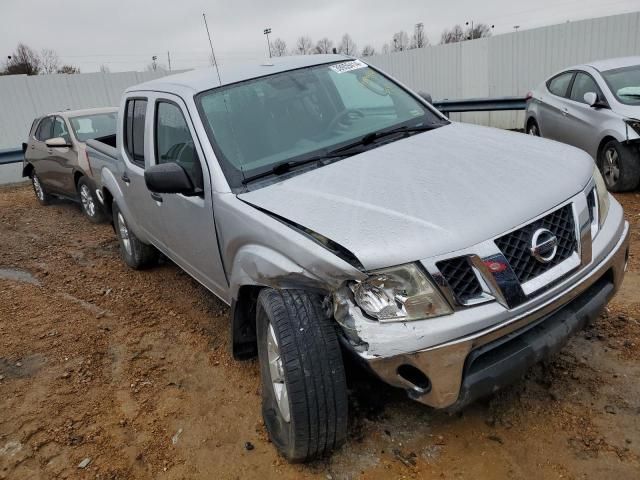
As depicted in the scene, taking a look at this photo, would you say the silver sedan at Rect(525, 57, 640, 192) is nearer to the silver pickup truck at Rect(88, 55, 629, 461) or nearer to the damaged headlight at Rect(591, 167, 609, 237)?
the silver pickup truck at Rect(88, 55, 629, 461)

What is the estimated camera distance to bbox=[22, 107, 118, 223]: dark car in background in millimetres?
7352

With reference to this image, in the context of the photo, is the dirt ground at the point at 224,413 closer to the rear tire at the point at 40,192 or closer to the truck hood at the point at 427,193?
the truck hood at the point at 427,193

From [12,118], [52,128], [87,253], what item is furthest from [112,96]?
[87,253]

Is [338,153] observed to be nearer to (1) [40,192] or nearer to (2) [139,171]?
(2) [139,171]

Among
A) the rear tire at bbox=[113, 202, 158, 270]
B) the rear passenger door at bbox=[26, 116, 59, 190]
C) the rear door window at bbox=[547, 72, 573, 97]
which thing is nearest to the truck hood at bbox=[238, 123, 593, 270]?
the rear tire at bbox=[113, 202, 158, 270]

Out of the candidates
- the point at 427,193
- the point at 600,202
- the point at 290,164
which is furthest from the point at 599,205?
the point at 290,164

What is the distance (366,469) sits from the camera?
2389 mm

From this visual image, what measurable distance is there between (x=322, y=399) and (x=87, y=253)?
5.02 m

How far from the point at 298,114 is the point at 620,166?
451cm

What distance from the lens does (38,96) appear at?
14.2 metres

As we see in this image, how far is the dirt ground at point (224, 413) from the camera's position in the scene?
2398mm

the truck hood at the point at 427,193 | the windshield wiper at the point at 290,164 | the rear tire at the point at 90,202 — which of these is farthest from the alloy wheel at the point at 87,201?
the truck hood at the point at 427,193

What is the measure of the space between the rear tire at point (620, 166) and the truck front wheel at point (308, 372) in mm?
5145

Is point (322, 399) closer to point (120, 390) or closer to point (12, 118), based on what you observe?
point (120, 390)
